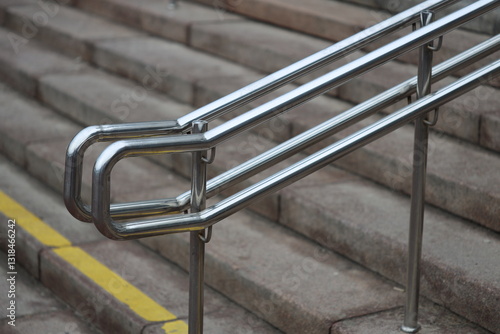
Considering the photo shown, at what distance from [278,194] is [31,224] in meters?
1.20

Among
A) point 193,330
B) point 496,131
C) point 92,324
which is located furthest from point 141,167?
point 193,330

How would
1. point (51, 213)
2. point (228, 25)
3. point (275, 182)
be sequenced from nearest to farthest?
point (275, 182) → point (51, 213) → point (228, 25)

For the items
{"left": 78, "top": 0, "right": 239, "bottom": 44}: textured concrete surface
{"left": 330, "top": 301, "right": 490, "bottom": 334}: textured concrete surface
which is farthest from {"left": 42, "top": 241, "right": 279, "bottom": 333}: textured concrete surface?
{"left": 78, "top": 0, "right": 239, "bottom": 44}: textured concrete surface

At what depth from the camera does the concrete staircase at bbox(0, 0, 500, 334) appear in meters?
3.12

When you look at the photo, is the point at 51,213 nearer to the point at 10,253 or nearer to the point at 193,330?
the point at 10,253

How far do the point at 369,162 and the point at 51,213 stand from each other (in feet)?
5.11

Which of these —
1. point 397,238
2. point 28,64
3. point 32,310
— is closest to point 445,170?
point 397,238

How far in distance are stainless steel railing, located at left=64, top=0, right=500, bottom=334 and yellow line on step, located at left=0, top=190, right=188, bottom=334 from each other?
90cm

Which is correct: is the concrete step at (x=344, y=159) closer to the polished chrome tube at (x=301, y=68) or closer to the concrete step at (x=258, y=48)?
the concrete step at (x=258, y=48)

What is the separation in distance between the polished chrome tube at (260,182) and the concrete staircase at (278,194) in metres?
0.67

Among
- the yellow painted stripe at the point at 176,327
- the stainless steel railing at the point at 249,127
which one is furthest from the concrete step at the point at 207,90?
the yellow painted stripe at the point at 176,327

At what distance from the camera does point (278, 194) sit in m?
3.75

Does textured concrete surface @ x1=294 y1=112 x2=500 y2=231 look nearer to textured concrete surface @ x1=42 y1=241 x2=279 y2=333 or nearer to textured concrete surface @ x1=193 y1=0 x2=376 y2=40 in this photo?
textured concrete surface @ x1=42 y1=241 x2=279 y2=333

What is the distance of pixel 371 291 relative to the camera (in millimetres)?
3193
